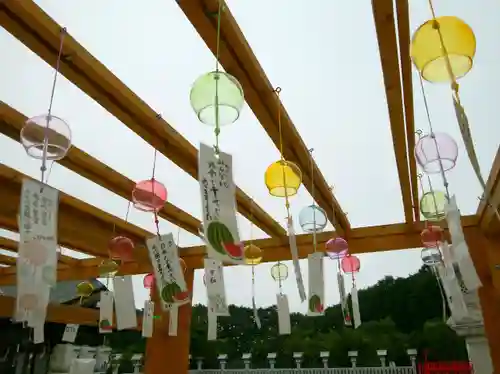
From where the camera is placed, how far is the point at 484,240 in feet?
14.8

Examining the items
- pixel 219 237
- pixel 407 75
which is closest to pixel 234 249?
pixel 219 237

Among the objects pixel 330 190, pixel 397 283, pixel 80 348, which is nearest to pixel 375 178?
pixel 330 190

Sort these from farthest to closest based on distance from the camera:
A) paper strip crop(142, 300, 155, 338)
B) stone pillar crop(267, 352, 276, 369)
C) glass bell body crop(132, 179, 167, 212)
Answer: stone pillar crop(267, 352, 276, 369)
paper strip crop(142, 300, 155, 338)
glass bell body crop(132, 179, 167, 212)

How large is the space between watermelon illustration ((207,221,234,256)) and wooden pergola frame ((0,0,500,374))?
3.58 ft

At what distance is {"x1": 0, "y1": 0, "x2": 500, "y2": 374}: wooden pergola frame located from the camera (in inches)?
91.4

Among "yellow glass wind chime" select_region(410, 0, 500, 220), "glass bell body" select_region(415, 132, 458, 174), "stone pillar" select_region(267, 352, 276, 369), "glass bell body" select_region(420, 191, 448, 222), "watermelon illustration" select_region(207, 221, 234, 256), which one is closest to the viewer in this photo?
"yellow glass wind chime" select_region(410, 0, 500, 220)

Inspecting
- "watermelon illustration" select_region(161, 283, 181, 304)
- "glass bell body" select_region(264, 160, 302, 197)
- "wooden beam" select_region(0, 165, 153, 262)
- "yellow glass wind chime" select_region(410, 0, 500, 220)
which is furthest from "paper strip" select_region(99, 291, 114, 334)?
"yellow glass wind chime" select_region(410, 0, 500, 220)

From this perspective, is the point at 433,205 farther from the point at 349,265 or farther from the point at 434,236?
the point at 349,265

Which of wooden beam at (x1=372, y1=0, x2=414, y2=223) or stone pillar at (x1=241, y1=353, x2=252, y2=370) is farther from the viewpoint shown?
stone pillar at (x1=241, y1=353, x2=252, y2=370)

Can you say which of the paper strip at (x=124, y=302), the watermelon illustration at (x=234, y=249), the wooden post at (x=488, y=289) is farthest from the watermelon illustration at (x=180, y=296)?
the wooden post at (x=488, y=289)

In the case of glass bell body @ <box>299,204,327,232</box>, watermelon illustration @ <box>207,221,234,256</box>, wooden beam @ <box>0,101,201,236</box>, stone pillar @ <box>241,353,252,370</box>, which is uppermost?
wooden beam @ <box>0,101,201,236</box>

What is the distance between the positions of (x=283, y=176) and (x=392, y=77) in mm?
902

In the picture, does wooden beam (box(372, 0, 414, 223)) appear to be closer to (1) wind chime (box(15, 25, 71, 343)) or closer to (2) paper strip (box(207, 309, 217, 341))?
(1) wind chime (box(15, 25, 71, 343))

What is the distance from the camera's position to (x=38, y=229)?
2.18m
